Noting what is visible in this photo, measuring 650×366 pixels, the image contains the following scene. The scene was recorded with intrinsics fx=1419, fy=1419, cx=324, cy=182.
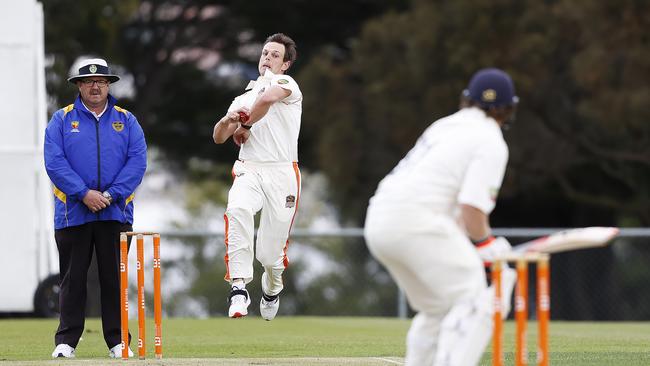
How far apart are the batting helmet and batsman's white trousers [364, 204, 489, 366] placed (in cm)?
57

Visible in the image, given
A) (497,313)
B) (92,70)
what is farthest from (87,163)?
(497,313)

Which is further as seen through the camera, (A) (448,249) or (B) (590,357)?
(B) (590,357)

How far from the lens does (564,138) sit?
73.5 ft

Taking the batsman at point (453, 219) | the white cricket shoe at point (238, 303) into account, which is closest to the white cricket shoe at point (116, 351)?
the white cricket shoe at point (238, 303)

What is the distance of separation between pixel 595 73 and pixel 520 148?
2.66m

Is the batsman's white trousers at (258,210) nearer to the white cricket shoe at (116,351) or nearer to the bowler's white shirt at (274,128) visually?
the bowler's white shirt at (274,128)

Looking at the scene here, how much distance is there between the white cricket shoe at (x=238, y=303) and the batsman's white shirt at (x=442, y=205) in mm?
3036

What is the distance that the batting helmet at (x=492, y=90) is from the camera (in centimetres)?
657

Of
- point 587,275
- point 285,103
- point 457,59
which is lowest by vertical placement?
point 587,275

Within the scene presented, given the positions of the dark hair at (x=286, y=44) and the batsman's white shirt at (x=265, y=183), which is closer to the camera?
the batsman's white shirt at (x=265, y=183)

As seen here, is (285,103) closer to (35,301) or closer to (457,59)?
(35,301)

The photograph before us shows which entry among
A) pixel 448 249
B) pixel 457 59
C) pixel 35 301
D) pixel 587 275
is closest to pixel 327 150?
pixel 457 59

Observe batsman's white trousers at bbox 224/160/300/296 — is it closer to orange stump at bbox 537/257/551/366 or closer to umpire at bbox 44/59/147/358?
umpire at bbox 44/59/147/358

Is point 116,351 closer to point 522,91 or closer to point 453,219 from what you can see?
point 453,219
